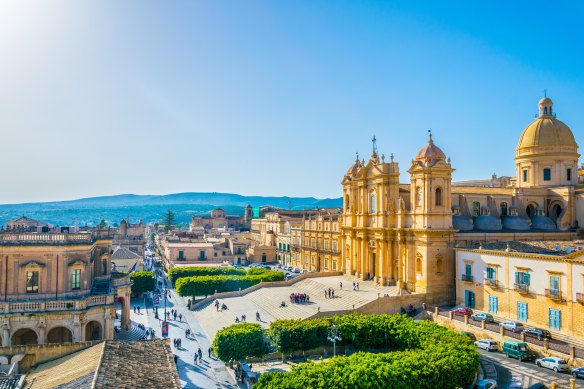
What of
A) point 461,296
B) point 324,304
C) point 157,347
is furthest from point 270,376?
point 461,296

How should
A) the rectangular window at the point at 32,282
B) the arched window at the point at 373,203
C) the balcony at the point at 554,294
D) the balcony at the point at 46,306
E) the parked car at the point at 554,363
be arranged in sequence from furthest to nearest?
the arched window at the point at 373,203, the balcony at the point at 554,294, the rectangular window at the point at 32,282, the balcony at the point at 46,306, the parked car at the point at 554,363

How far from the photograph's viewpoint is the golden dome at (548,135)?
5809cm

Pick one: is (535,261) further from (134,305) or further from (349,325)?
(134,305)

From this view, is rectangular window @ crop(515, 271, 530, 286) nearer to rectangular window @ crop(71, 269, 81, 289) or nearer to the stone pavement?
the stone pavement

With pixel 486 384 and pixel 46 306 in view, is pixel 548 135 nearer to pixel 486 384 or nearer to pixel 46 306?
pixel 486 384

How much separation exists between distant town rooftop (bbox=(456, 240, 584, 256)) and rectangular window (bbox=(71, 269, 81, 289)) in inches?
1374

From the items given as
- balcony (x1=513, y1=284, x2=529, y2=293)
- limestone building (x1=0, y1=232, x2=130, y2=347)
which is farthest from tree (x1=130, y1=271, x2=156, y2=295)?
balcony (x1=513, y1=284, x2=529, y2=293)

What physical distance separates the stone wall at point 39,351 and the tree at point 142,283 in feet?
124

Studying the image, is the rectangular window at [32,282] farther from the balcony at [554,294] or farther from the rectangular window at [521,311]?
the balcony at [554,294]

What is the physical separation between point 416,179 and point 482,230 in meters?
10.2

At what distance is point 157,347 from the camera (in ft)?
82.1

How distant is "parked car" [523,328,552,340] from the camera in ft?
112

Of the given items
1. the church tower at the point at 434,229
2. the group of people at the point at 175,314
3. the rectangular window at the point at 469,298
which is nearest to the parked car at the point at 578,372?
the rectangular window at the point at 469,298

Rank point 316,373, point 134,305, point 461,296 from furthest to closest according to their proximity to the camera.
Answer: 1. point 134,305
2. point 461,296
3. point 316,373
